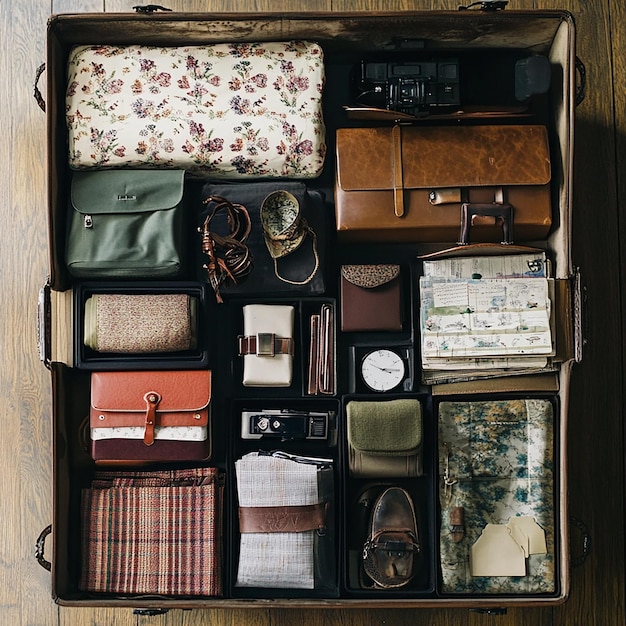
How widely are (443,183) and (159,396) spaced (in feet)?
3.47

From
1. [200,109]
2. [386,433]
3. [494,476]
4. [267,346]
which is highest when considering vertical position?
[200,109]

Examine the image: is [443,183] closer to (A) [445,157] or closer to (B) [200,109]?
(A) [445,157]

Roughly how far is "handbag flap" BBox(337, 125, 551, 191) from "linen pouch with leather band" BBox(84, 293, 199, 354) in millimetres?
618

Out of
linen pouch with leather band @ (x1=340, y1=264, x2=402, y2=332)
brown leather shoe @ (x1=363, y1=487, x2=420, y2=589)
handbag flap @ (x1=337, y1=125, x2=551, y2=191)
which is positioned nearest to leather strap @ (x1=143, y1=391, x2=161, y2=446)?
linen pouch with leather band @ (x1=340, y1=264, x2=402, y2=332)

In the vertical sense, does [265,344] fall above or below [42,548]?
above

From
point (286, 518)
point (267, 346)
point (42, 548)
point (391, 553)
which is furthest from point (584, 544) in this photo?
point (42, 548)

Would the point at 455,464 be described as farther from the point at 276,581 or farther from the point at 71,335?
the point at 71,335

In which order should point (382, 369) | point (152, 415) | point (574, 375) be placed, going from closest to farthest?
point (152, 415), point (382, 369), point (574, 375)

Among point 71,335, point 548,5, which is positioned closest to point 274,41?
point 548,5

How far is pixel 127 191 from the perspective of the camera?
2.29 meters

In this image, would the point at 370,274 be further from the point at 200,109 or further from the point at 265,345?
the point at 200,109

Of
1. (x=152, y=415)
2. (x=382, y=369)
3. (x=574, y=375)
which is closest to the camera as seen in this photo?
(x=152, y=415)

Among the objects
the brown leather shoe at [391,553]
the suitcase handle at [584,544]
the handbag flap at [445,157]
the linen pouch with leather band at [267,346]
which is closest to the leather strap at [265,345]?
the linen pouch with leather band at [267,346]

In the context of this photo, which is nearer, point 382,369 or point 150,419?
point 150,419
